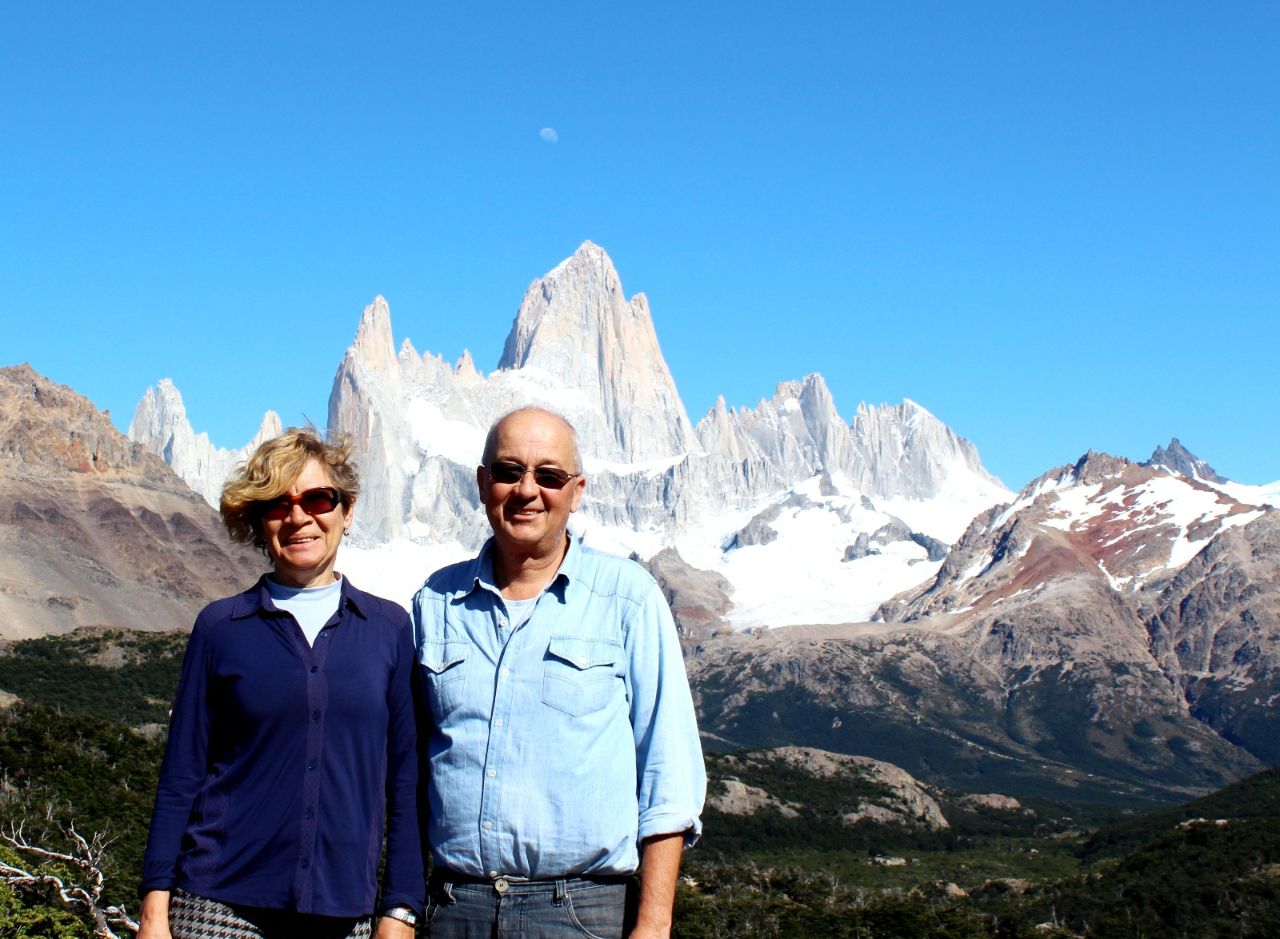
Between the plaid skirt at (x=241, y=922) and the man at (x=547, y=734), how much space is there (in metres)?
0.69

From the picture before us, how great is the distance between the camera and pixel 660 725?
873 cm

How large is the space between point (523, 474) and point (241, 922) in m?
3.50

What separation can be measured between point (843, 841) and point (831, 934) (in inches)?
3971

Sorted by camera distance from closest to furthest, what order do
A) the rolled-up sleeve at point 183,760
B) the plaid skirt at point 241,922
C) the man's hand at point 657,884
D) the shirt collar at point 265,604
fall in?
the man's hand at point 657,884, the plaid skirt at point 241,922, the rolled-up sleeve at point 183,760, the shirt collar at point 265,604

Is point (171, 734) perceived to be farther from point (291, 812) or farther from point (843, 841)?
point (843, 841)

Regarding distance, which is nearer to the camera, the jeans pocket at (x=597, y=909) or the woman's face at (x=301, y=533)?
the jeans pocket at (x=597, y=909)

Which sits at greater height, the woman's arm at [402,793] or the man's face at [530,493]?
the man's face at [530,493]

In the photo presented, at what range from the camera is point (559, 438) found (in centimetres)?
918

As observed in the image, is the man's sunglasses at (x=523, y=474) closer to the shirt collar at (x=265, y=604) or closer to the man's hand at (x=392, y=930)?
the shirt collar at (x=265, y=604)

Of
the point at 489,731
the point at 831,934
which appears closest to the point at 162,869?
the point at 489,731

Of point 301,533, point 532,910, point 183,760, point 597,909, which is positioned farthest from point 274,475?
point 597,909

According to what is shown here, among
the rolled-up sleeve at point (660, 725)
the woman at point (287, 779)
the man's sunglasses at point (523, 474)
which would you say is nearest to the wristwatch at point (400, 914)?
the woman at point (287, 779)

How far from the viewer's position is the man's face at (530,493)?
8.98m

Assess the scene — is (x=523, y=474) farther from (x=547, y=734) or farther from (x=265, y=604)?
(x=265, y=604)
